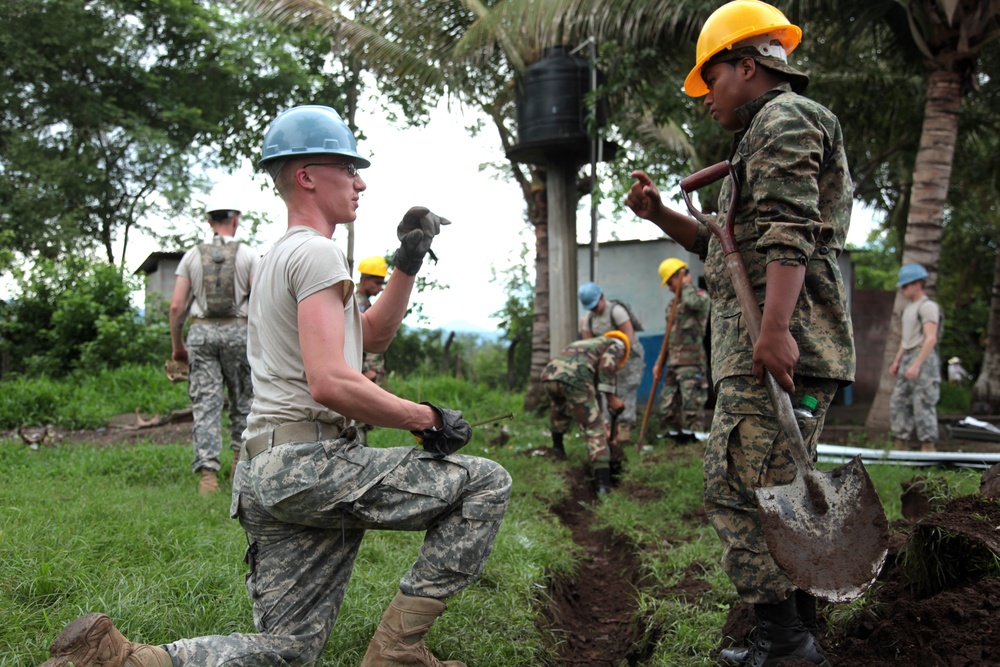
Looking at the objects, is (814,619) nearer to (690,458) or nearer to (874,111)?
(690,458)

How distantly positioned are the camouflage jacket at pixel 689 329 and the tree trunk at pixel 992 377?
5755 millimetres

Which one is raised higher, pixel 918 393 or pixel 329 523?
pixel 329 523

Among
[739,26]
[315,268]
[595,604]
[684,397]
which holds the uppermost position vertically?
[739,26]

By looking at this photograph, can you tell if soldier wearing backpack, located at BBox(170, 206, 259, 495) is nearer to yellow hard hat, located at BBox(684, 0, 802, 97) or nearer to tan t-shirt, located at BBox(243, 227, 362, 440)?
tan t-shirt, located at BBox(243, 227, 362, 440)

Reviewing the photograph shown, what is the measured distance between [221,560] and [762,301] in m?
2.81

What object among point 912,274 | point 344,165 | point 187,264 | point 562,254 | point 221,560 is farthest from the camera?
point 562,254

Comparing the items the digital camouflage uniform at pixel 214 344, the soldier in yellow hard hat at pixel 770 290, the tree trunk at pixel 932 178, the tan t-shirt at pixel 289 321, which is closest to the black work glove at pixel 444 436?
the tan t-shirt at pixel 289 321

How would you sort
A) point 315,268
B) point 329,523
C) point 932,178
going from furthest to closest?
1. point 932,178
2. point 329,523
3. point 315,268

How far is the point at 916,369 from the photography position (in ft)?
28.1

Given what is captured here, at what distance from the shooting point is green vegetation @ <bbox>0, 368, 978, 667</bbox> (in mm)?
3322

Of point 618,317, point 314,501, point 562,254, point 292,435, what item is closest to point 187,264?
point 292,435

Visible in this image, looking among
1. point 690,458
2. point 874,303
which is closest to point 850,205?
point 690,458

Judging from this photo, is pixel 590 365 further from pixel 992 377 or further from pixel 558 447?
pixel 992 377

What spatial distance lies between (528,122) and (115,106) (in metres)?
11.8
